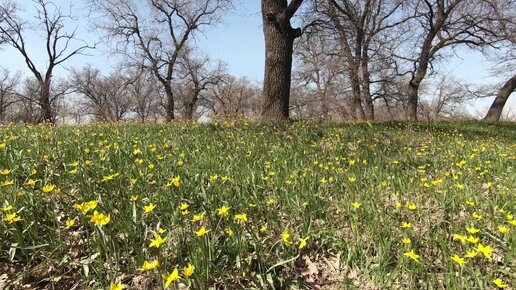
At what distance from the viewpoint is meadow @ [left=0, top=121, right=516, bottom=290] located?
2240 mm

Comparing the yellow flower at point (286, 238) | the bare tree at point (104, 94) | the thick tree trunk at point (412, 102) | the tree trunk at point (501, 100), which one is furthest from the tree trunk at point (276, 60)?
the bare tree at point (104, 94)

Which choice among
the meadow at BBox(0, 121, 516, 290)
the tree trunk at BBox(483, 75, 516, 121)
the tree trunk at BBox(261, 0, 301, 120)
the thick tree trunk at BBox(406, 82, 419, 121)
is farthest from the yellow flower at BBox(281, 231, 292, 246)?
the tree trunk at BBox(483, 75, 516, 121)

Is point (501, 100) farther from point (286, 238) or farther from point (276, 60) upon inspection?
point (286, 238)

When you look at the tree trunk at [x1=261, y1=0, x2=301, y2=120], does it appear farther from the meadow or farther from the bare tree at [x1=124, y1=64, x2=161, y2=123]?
the bare tree at [x1=124, y1=64, x2=161, y2=123]

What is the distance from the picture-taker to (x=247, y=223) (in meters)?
2.67

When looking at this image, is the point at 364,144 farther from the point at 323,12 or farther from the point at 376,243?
the point at 323,12

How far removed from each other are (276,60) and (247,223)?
682cm

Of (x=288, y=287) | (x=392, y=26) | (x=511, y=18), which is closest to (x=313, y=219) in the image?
(x=288, y=287)

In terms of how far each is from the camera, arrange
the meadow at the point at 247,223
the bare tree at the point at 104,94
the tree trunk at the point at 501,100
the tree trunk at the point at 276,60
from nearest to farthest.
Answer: the meadow at the point at 247,223 → the tree trunk at the point at 276,60 → the tree trunk at the point at 501,100 → the bare tree at the point at 104,94

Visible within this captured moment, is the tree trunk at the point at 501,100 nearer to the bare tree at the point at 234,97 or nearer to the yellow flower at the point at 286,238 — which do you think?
the yellow flower at the point at 286,238

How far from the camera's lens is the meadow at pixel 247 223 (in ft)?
7.35

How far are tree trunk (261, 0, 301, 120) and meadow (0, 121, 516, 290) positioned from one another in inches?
172

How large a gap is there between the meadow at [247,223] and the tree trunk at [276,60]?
4367mm

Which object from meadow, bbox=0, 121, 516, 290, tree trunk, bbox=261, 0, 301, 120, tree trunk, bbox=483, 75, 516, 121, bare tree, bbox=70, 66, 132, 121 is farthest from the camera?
bare tree, bbox=70, 66, 132, 121
